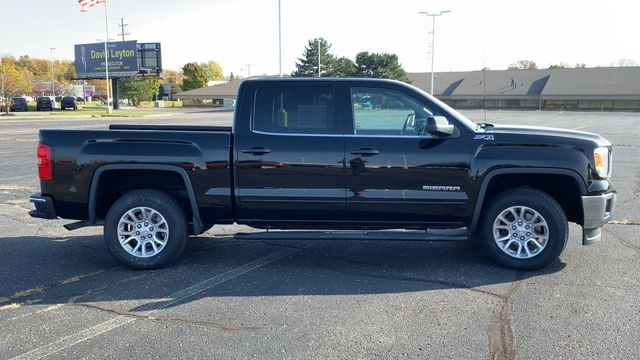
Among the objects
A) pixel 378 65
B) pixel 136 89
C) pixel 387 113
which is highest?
pixel 378 65

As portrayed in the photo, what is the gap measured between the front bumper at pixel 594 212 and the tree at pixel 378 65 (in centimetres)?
6283

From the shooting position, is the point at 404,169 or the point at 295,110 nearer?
the point at 404,169

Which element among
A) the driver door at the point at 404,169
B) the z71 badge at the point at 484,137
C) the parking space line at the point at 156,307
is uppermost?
the z71 badge at the point at 484,137

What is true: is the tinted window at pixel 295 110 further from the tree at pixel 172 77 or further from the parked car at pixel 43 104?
the tree at pixel 172 77

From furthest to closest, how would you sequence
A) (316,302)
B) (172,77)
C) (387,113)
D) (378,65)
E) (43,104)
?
(172,77)
(378,65)
(43,104)
(387,113)
(316,302)

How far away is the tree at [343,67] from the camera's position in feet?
226

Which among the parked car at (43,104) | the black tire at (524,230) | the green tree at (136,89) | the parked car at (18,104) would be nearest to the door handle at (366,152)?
the black tire at (524,230)

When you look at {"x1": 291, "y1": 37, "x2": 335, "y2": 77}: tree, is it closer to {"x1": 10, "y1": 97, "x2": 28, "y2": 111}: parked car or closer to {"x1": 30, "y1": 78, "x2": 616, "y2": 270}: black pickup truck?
{"x1": 10, "y1": 97, "x2": 28, "y2": 111}: parked car

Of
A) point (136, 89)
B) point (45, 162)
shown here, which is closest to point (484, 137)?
point (45, 162)

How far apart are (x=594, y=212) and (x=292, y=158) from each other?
3.06m

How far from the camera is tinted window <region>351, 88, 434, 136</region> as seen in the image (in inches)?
217

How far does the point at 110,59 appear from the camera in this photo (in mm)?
69438

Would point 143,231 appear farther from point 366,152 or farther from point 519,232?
point 519,232

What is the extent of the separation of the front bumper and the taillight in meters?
5.41
